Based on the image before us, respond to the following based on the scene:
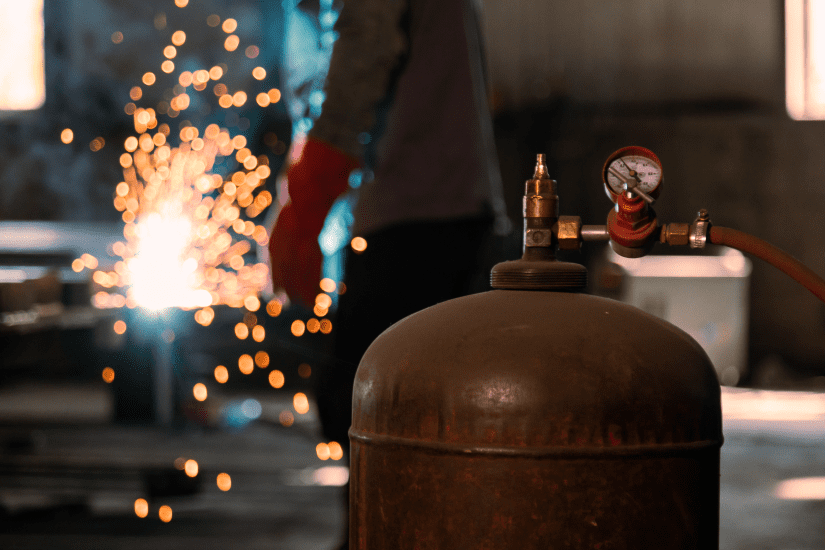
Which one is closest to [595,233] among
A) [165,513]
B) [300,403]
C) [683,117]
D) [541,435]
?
[541,435]

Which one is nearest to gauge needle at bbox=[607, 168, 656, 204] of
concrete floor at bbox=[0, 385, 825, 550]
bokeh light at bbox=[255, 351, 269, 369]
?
concrete floor at bbox=[0, 385, 825, 550]

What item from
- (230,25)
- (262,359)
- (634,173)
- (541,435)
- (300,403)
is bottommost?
(300,403)

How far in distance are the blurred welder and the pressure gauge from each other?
52 centimetres

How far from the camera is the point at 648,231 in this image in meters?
1.16

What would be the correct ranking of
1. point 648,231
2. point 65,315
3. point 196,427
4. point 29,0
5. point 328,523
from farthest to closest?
point 29,0 < point 65,315 < point 196,427 < point 328,523 < point 648,231

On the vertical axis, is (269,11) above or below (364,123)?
above

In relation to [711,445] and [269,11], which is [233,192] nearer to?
[269,11]

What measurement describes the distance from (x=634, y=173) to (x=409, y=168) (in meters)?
0.64

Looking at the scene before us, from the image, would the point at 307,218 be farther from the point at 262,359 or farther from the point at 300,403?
the point at 262,359

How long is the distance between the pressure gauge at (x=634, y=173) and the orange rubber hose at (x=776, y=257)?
108mm

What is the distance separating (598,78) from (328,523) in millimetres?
5626

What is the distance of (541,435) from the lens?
3.13 feet

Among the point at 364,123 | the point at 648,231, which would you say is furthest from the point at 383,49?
the point at 648,231

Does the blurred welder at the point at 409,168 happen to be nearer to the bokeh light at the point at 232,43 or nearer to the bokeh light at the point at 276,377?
the bokeh light at the point at 276,377
